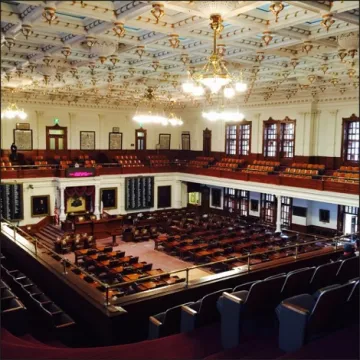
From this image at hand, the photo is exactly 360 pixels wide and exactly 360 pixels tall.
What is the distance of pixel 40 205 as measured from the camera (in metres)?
18.7

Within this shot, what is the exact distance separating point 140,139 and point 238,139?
5991 millimetres

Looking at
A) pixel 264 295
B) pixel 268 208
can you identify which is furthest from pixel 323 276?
pixel 268 208

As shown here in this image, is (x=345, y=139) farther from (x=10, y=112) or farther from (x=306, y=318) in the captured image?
(x=10, y=112)

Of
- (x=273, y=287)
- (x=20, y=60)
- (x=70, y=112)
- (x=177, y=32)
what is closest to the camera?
(x=273, y=287)

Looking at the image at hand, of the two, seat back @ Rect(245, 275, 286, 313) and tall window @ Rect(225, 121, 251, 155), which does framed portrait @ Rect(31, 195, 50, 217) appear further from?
seat back @ Rect(245, 275, 286, 313)

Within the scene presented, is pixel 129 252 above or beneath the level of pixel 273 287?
beneath

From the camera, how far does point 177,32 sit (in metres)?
7.92

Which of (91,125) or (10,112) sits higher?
(91,125)

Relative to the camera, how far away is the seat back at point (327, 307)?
160 inches

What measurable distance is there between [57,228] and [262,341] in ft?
→ 48.5

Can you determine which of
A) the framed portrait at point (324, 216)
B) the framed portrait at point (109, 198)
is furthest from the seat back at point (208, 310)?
the framed portrait at point (109, 198)

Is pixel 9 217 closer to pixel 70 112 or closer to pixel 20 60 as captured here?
pixel 70 112

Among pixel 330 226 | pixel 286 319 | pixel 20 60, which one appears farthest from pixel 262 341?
pixel 330 226

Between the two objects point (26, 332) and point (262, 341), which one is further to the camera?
point (26, 332)
